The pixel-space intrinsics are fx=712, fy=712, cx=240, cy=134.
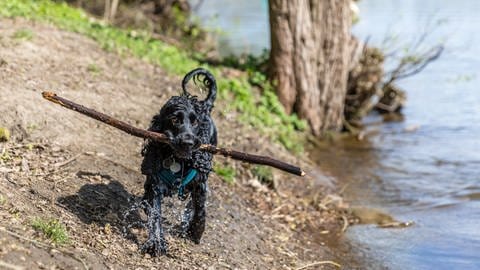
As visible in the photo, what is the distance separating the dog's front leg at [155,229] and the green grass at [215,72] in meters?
4.99

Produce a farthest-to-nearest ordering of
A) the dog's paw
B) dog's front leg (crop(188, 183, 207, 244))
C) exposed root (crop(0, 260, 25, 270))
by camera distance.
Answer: dog's front leg (crop(188, 183, 207, 244))
the dog's paw
exposed root (crop(0, 260, 25, 270))

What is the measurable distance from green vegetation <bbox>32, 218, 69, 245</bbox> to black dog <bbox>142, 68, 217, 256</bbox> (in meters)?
0.74

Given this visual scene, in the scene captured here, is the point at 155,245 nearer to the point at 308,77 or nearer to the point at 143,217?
the point at 143,217

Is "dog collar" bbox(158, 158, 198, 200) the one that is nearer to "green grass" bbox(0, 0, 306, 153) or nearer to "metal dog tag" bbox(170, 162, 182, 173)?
"metal dog tag" bbox(170, 162, 182, 173)

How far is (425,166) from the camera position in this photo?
36.0ft

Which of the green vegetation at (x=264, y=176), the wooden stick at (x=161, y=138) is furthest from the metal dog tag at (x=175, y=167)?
the green vegetation at (x=264, y=176)

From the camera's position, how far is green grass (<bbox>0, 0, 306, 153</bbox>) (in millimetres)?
10992

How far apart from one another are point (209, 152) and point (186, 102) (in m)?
0.42

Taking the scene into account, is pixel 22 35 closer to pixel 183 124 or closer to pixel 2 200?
pixel 2 200

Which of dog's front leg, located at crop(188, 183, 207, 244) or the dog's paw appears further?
dog's front leg, located at crop(188, 183, 207, 244)

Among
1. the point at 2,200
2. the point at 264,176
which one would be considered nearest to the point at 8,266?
the point at 2,200

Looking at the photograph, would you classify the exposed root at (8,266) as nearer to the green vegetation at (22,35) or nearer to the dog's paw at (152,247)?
the dog's paw at (152,247)

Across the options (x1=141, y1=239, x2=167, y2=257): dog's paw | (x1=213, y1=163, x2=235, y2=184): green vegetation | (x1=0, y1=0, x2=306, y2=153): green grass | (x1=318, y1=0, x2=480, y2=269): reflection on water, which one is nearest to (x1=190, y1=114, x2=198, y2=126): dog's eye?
(x1=141, y1=239, x2=167, y2=257): dog's paw

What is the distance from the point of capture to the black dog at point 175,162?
5238 millimetres
